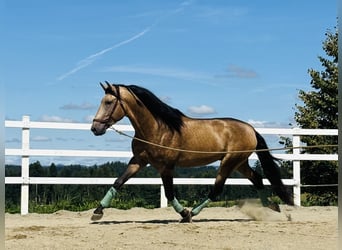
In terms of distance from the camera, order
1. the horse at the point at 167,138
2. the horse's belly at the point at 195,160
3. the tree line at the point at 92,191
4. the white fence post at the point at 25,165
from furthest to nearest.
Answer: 1. the tree line at the point at 92,191
2. the white fence post at the point at 25,165
3. the horse's belly at the point at 195,160
4. the horse at the point at 167,138

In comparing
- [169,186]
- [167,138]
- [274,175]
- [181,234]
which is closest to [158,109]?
[167,138]

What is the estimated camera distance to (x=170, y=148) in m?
7.45

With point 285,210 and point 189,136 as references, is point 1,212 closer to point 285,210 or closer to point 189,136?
point 189,136

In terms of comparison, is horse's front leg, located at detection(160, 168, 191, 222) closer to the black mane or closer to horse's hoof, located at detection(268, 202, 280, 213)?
the black mane

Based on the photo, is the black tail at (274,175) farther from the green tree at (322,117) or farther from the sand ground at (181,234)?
the green tree at (322,117)

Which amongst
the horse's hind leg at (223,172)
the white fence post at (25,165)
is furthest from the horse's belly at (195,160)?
the white fence post at (25,165)

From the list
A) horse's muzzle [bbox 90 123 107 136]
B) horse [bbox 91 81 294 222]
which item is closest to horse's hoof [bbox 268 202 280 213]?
horse [bbox 91 81 294 222]

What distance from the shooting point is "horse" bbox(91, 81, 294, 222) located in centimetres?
745

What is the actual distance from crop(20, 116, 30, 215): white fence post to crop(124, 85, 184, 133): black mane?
3295 mm

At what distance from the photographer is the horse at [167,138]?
745 centimetres

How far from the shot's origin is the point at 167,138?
7535 millimetres

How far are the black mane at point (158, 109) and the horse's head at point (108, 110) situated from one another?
267 millimetres

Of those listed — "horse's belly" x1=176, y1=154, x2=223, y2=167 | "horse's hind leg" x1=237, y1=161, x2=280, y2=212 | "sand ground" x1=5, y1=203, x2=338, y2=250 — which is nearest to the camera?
"sand ground" x1=5, y1=203, x2=338, y2=250

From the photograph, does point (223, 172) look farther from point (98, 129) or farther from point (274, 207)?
point (98, 129)
